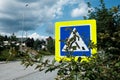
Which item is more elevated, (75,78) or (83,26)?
(83,26)

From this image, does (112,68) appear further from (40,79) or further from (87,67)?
(40,79)

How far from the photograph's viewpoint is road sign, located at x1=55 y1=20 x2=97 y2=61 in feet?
9.12

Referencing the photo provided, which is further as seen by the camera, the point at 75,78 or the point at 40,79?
the point at 40,79

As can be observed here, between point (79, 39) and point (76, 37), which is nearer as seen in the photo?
point (76, 37)

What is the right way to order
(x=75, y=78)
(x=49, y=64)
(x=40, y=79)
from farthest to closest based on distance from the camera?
(x=40, y=79) → (x=49, y=64) → (x=75, y=78)

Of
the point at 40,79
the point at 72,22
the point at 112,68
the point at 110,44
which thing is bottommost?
the point at 40,79

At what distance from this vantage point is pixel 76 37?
2836mm

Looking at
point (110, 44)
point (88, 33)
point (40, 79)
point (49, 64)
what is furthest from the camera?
point (40, 79)

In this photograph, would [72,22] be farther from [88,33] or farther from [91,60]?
[91,60]

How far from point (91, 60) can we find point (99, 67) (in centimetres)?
13

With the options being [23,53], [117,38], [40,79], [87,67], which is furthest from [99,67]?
[40,79]

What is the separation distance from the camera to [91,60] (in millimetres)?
2695

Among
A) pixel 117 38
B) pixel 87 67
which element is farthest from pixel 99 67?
pixel 117 38

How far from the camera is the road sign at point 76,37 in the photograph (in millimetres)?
2779
